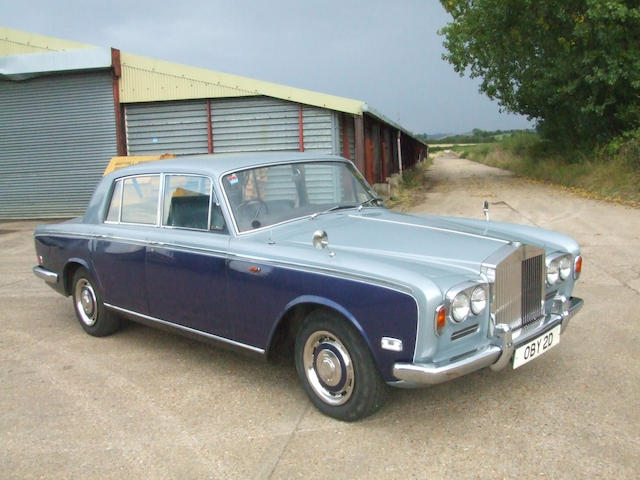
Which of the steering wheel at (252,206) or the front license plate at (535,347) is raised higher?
the steering wheel at (252,206)

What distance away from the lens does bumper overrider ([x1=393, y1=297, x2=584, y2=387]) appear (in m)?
3.07

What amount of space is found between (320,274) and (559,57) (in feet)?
54.0

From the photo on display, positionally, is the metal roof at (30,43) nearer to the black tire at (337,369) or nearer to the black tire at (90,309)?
the black tire at (90,309)

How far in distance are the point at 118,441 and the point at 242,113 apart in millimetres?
10894

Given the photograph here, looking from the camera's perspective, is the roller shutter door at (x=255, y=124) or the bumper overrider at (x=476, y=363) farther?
the roller shutter door at (x=255, y=124)

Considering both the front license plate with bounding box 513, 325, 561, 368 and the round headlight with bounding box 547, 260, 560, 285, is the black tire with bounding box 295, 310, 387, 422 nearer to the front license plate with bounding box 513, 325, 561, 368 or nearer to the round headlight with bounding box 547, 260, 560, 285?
the front license plate with bounding box 513, 325, 561, 368

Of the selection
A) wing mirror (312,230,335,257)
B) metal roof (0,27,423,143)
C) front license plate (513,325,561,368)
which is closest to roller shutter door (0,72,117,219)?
metal roof (0,27,423,143)

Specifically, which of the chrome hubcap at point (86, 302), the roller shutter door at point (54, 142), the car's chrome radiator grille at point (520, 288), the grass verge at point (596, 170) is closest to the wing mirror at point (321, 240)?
the car's chrome radiator grille at point (520, 288)

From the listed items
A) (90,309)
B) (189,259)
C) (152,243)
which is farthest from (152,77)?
(189,259)

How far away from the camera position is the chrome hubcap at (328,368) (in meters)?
3.47

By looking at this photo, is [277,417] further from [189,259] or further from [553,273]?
[553,273]

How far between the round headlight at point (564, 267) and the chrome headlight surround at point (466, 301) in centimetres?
99

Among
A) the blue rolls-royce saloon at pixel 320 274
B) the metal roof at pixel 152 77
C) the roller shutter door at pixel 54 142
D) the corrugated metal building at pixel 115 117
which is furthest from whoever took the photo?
the roller shutter door at pixel 54 142

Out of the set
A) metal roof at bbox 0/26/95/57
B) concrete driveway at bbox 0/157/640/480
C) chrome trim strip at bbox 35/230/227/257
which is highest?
metal roof at bbox 0/26/95/57
